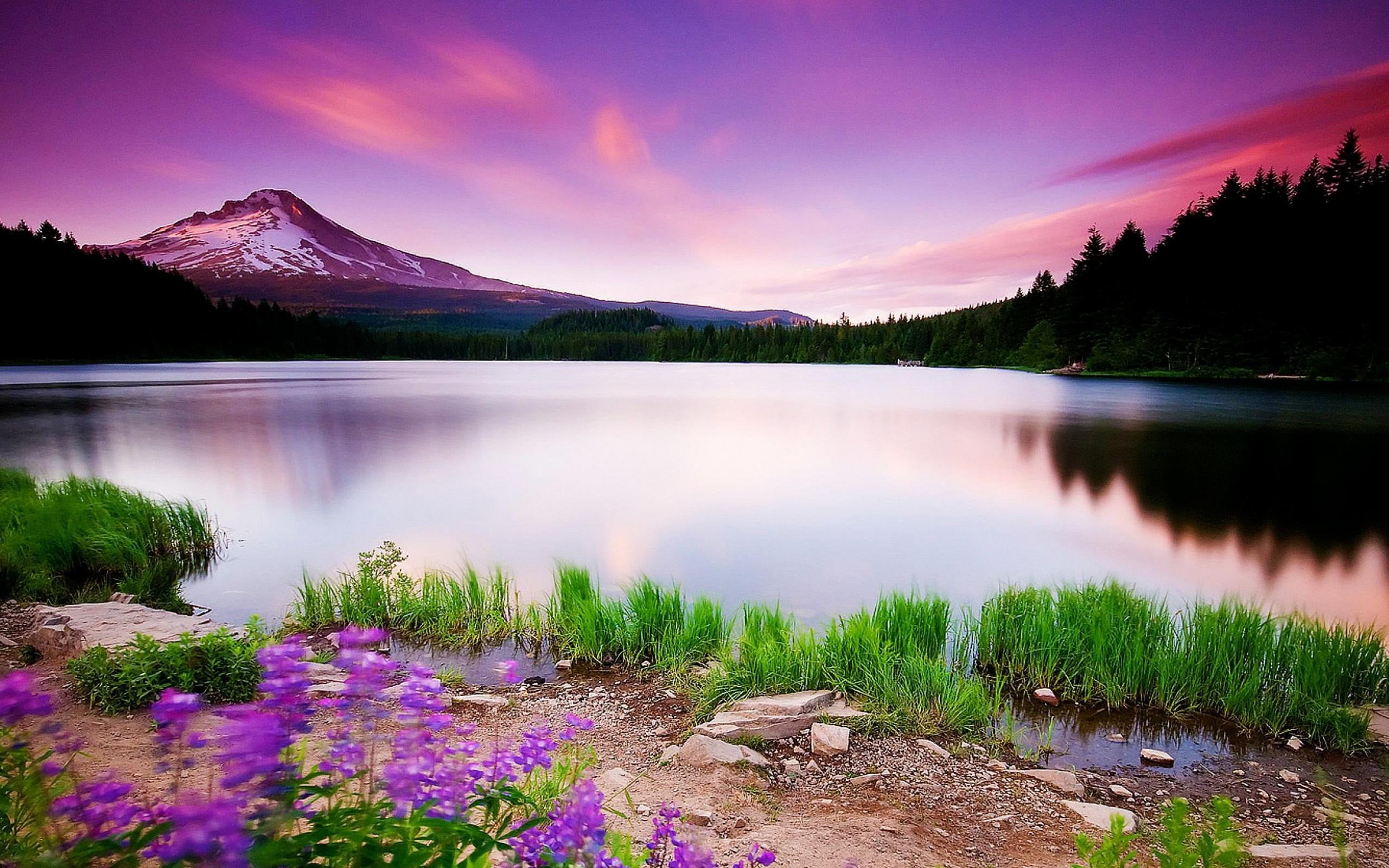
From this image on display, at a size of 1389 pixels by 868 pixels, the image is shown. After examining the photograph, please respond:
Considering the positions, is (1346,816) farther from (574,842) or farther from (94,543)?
(94,543)

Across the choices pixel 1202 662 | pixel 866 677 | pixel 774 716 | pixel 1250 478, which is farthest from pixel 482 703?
pixel 1250 478

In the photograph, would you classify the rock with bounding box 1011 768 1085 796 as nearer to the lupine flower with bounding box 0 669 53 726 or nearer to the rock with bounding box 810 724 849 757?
the rock with bounding box 810 724 849 757

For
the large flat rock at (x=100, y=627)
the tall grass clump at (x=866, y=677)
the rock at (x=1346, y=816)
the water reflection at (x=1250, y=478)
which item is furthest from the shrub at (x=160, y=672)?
the water reflection at (x=1250, y=478)

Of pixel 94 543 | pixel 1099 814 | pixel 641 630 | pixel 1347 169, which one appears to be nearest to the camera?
pixel 1099 814

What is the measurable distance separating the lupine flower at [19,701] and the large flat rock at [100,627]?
232 inches

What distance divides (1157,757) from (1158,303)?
344 ft

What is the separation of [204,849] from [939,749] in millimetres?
6211

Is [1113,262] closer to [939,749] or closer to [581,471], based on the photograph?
[581,471]

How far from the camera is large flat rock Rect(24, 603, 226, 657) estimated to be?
7.54 m

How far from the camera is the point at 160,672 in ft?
21.1

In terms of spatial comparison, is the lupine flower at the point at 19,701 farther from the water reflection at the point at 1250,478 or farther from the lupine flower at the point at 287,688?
the water reflection at the point at 1250,478

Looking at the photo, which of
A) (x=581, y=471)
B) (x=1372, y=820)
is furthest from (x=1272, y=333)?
(x=1372, y=820)

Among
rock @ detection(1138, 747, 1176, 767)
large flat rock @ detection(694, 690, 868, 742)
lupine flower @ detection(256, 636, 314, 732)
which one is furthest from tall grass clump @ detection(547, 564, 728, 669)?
lupine flower @ detection(256, 636, 314, 732)

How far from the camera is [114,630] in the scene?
307 inches
